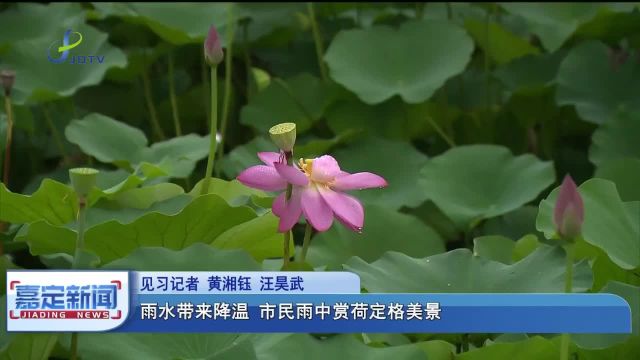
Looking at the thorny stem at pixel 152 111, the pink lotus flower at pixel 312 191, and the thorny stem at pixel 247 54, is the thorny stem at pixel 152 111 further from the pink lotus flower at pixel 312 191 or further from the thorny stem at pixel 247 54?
the pink lotus flower at pixel 312 191

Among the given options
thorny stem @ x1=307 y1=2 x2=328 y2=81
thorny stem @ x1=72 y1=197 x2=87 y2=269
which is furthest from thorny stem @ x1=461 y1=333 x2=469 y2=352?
thorny stem @ x1=307 y1=2 x2=328 y2=81

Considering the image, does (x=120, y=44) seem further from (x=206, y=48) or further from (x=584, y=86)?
(x=206, y=48)

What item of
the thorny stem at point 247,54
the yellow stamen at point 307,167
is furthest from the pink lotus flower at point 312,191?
the thorny stem at point 247,54

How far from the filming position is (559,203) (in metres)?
0.72

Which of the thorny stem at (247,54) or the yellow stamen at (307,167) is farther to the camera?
the thorny stem at (247,54)

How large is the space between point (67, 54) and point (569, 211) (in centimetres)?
113

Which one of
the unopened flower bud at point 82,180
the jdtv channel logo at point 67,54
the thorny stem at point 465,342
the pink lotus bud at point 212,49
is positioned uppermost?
the unopened flower bud at point 82,180

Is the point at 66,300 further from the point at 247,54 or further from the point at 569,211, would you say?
the point at 247,54

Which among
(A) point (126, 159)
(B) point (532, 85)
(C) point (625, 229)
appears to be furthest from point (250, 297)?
(B) point (532, 85)

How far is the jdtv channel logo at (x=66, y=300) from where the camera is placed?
0.81 m

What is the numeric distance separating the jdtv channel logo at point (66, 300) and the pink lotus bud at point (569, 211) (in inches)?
13.3

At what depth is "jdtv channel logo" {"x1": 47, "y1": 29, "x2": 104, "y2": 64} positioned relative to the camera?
1.62 meters

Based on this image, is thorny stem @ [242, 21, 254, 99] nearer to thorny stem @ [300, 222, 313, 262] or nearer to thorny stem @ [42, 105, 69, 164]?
thorny stem @ [42, 105, 69, 164]

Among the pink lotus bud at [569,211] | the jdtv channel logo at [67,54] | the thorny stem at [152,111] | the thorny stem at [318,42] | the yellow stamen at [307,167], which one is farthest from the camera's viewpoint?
the thorny stem at [318,42]
